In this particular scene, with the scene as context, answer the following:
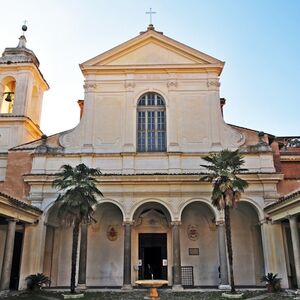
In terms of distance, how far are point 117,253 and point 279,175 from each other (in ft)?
32.5

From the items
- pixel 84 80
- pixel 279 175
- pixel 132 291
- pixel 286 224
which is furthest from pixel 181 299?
pixel 84 80

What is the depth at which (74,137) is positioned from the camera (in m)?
20.8

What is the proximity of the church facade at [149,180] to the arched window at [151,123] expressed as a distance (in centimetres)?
6

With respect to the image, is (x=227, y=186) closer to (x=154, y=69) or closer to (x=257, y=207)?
(x=257, y=207)

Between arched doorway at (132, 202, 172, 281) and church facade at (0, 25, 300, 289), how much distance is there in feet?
0.19

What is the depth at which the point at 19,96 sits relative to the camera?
910 inches

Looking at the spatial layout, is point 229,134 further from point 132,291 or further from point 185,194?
point 132,291

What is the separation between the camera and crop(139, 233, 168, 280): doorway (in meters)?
19.9

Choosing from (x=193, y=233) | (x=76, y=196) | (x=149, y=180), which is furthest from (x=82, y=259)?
(x=193, y=233)

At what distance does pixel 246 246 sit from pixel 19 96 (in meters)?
16.8

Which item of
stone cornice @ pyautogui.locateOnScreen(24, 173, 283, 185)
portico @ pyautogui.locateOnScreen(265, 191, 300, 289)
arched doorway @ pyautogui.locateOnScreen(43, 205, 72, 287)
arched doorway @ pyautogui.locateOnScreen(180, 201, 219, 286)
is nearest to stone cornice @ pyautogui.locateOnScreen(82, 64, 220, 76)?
stone cornice @ pyautogui.locateOnScreen(24, 173, 283, 185)

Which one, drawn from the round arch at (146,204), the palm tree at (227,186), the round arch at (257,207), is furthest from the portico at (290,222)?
the round arch at (146,204)

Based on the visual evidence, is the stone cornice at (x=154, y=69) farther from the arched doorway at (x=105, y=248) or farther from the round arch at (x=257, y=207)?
the arched doorway at (x=105, y=248)

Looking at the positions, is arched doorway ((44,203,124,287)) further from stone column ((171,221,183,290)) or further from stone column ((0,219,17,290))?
stone column ((171,221,183,290))
